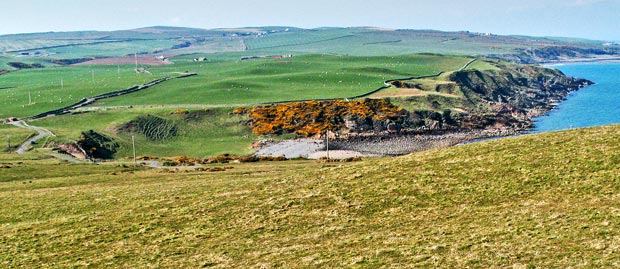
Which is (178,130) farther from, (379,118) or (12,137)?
(379,118)

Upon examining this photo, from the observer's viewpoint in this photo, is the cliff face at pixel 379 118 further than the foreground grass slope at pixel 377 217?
Yes

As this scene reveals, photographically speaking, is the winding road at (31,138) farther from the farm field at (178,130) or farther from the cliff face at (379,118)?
the cliff face at (379,118)

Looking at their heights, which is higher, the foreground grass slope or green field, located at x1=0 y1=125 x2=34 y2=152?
the foreground grass slope

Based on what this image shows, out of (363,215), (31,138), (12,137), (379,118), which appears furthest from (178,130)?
(363,215)

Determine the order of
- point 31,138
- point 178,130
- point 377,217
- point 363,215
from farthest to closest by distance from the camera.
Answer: point 178,130 < point 31,138 < point 363,215 < point 377,217

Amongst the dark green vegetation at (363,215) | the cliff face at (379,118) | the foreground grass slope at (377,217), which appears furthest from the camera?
the cliff face at (379,118)

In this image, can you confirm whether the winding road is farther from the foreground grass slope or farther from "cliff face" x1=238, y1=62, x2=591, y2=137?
the foreground grass slope

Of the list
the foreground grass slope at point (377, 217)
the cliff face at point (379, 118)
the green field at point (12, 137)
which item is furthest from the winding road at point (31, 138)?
the foreground grass slope at point (377, 217)

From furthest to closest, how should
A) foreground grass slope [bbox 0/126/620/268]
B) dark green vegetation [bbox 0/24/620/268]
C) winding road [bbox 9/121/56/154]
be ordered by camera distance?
winding road [bbox 9/121/56/154] → dark green vegetation [bbox 0/24/620/268] → foreground grass slope [bbox 0/126/620/268]

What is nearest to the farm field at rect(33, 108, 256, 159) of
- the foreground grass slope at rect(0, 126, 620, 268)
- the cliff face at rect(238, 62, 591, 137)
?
the cliff face at rect(238, 62, 591, 137)

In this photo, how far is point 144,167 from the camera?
83.2 meters

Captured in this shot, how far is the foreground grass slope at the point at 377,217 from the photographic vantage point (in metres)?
26.7

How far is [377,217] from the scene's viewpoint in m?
34.0

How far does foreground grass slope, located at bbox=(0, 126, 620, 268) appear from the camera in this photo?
26734mm
